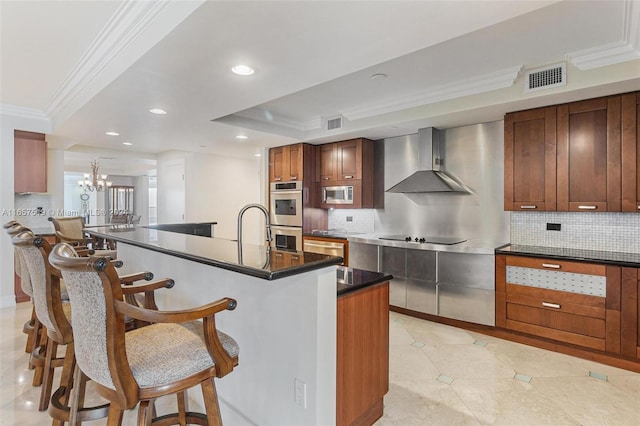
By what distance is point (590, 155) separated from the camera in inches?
116

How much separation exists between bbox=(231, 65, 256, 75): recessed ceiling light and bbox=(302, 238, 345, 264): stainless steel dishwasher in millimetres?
2758

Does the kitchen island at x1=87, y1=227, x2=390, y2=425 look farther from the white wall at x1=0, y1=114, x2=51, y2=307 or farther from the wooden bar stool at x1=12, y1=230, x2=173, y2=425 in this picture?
the white wall at x1=0, y1=114, x2=51, y2=307

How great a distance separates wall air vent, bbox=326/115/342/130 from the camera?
4.50 m

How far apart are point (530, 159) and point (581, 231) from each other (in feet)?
2.93

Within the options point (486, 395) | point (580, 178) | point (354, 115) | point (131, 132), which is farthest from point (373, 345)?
point (131, 132)

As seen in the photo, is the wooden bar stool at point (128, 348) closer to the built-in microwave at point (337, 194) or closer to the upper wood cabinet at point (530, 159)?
the upper wood cabinet at point (530, 159)

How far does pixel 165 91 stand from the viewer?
9.34 ft

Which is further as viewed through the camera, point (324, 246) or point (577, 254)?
point (324, 246)

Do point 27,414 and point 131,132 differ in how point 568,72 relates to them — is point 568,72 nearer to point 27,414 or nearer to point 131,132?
point 27,414

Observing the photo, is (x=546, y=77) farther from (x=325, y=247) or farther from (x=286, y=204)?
(x=286, y=204)

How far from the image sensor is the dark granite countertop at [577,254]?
268cm

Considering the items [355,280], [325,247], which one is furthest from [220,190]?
[355,280]

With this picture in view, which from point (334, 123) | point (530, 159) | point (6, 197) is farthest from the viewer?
point (334, 123)

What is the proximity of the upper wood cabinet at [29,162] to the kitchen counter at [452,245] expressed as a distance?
4.54m
